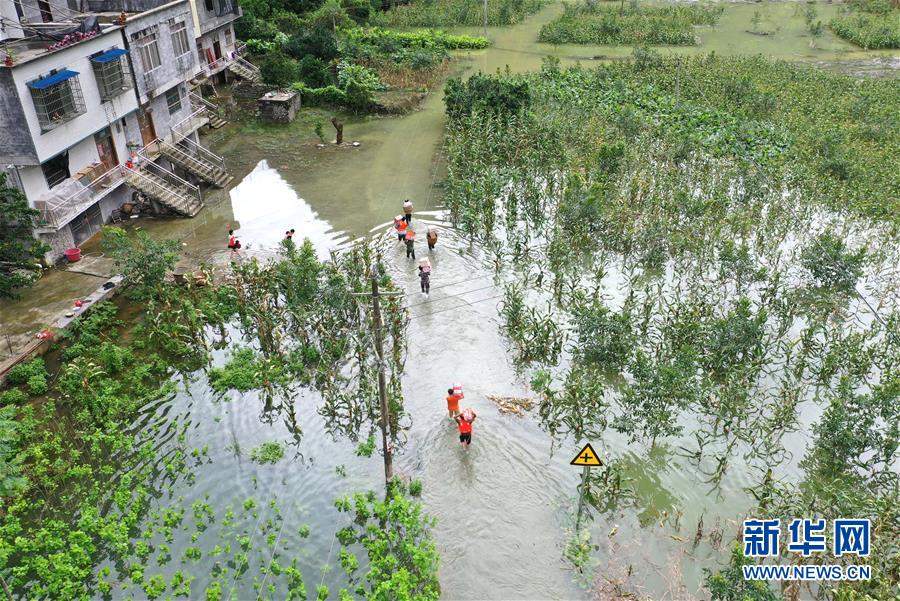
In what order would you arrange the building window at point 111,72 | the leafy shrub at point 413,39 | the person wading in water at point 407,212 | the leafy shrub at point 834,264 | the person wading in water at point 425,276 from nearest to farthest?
1. the leafy shrub at point 834,264
2. the person wading in water at point 425,276
3. the building window at point 111,72
4. the person wading in water at point 407,212
5. the leafy shrub at point 413,39

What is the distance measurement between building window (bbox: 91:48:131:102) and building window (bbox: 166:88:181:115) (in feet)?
13.2

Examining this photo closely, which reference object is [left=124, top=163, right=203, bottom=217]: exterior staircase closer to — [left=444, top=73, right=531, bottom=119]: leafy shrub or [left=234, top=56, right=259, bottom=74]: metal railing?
[left=444, top=73, right=531, bottom=119]: leafy shrub

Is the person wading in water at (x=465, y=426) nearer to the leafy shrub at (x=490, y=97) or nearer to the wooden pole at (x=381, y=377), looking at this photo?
the wooden pole at (x=381, y=377)

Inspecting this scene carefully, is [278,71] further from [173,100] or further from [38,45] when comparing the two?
[38,45]

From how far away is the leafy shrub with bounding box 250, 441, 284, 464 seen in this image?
15852mm

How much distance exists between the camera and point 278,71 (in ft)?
129

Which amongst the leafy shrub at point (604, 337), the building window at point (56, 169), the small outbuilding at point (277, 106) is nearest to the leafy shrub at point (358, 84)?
the small outbuilding at point (277, 106)

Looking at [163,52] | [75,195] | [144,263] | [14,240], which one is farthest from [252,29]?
[144,263]

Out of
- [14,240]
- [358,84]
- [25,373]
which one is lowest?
[25,373]

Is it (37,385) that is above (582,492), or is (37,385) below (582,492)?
above

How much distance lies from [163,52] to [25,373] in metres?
17.2

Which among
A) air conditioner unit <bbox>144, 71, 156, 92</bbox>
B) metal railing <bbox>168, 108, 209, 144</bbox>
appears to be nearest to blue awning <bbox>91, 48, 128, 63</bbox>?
air conditioner unit <bbox>144, 71, 156, 92</bbox>

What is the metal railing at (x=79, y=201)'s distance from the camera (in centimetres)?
2222

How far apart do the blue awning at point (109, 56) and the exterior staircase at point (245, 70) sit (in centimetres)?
1545
